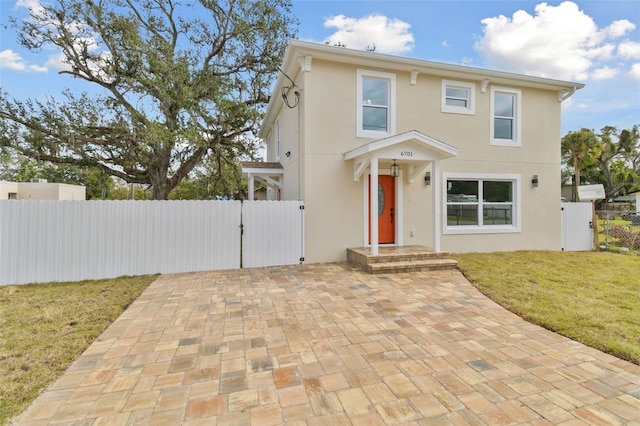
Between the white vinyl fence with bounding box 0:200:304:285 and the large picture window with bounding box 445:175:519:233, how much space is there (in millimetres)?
4825

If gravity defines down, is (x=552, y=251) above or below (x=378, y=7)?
below

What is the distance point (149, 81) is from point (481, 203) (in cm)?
1206

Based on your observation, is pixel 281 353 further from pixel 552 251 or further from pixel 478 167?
pixel 552 251

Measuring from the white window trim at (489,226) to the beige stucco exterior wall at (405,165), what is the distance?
0.34ft

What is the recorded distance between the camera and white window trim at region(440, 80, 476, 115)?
29.8 feet

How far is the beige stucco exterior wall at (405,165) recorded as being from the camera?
8086 millimetres

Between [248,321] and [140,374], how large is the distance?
1.49m

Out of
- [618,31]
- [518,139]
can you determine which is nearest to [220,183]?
[518,139]

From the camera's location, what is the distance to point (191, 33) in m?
13.7

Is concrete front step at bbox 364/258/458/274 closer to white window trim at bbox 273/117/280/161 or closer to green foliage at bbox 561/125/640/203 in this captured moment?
white window trim at bbox 273/117/280/161

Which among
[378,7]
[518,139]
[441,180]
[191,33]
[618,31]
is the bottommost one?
[441,180]

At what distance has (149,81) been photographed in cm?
1070

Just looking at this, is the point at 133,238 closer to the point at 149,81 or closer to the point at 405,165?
the point at 149,81

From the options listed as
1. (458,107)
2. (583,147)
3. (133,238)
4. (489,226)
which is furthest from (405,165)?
(583,147)
